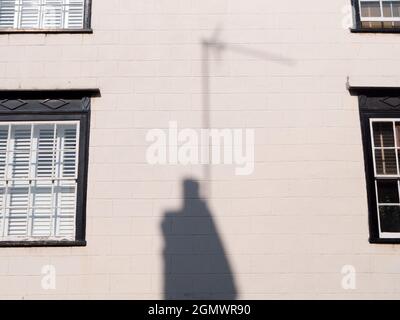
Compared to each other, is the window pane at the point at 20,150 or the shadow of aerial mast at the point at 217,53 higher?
the shadow of aerial mast at the point at 217,53

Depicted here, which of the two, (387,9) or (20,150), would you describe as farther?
(387,9)

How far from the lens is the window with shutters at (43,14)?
832 cm

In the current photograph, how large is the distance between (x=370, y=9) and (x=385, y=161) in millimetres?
2407

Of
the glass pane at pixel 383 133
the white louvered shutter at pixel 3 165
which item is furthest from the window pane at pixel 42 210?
the glass pane at pixel 383 133

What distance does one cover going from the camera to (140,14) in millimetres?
8172

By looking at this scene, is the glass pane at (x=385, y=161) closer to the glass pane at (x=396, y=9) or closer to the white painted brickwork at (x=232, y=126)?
the white painted brickwork at (x=232, y=126)

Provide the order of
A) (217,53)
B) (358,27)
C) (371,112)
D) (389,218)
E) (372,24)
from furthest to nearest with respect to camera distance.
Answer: (372,24)
(358,27)
(217,53)
(371,112)
(389,218)

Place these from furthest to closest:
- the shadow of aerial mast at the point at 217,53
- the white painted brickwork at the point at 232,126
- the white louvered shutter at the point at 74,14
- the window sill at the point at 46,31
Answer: the white louvered shutter at the point at 74,14 < the window sill at the point at 46,31 < the shadow of aerial mast at the point at 217,53 < the white painted brickwork at the point at 232,126

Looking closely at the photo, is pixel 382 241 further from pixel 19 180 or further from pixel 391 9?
pixel 19 180

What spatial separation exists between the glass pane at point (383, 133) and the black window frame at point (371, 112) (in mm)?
117

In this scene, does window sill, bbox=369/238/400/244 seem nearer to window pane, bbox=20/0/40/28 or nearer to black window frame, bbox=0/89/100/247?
black window frame, bbox=0/89/100/247

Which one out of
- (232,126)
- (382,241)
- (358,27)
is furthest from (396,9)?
(382,241)

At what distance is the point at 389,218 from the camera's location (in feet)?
24.8

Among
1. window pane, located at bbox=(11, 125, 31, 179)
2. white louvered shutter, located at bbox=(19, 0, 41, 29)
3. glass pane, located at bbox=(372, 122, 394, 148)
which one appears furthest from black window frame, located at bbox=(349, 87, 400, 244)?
white louvered shutter, located at bbox=(19, 0, 41, 29)
